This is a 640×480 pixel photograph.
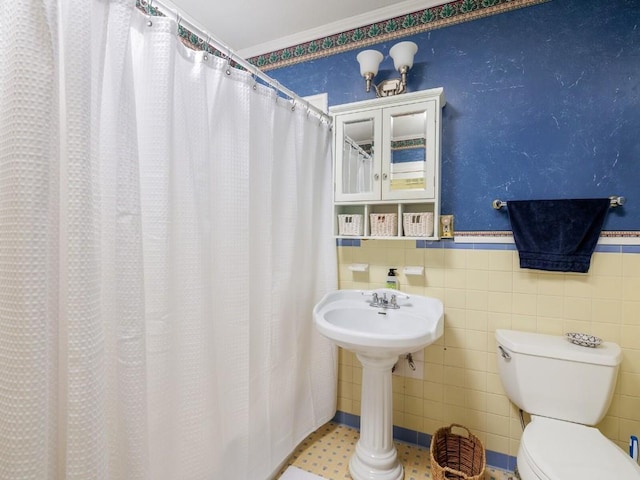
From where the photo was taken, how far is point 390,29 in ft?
6.06

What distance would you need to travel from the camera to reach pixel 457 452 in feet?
5.32

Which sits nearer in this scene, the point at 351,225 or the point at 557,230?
the point at 557,230

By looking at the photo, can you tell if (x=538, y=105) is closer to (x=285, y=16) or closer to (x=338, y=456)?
(x=285, y=16)

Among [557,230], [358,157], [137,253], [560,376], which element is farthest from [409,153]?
[137,253]

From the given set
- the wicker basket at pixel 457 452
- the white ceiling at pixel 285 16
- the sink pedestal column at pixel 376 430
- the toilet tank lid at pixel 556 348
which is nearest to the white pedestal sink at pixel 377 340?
the sink pedestal column at pixel 376 430

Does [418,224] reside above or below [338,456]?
above

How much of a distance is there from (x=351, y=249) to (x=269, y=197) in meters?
0.73

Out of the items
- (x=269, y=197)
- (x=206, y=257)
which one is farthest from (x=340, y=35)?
(x=206, y=257)

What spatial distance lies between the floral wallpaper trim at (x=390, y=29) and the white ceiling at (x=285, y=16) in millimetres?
31

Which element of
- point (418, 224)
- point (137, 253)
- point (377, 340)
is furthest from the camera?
point (418, 224)

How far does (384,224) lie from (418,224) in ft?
0.61

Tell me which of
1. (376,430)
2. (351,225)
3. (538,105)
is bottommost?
(376,430)

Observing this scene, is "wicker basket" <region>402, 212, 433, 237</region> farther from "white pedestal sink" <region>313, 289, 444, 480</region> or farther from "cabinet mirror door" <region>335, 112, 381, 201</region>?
"white pedestal sink" <region>313, 289, 444, 480</region>

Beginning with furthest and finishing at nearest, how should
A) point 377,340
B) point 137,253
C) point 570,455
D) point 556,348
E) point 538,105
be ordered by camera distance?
point 538,105, point 556,348, point 377,340, point 570,455, point 137,253
